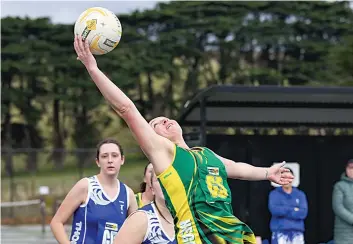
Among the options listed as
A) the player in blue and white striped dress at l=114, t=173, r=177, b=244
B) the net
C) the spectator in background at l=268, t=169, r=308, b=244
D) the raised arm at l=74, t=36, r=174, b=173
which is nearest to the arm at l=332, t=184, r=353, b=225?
the spectator in background at l=268, t=169, r=308, b=244

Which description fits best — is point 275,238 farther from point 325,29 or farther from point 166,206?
point 325,29

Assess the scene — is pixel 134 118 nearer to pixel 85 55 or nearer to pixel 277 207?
pixel 85 55

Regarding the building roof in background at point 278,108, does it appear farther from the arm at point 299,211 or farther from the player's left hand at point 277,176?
the player's left hand at point 277,176

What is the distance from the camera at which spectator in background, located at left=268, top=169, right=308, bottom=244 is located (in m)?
11.2

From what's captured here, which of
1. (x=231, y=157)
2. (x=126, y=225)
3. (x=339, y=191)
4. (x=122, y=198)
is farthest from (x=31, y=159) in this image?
(x=126, y=225)

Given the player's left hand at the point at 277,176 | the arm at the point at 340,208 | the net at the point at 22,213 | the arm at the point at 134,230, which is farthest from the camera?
the net at the point at 22,213

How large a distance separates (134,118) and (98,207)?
2191mm

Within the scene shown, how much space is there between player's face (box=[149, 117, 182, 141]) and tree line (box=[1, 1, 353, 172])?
112ft

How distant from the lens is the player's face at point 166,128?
5105mm

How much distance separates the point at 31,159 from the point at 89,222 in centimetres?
2482

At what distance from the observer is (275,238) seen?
1141 centimetres

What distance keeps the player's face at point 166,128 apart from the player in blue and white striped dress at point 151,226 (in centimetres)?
43

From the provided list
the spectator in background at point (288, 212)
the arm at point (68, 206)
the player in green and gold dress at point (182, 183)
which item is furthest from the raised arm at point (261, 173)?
the spectator in background at point (288, 212)

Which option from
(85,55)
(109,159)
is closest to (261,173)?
(85,55)
